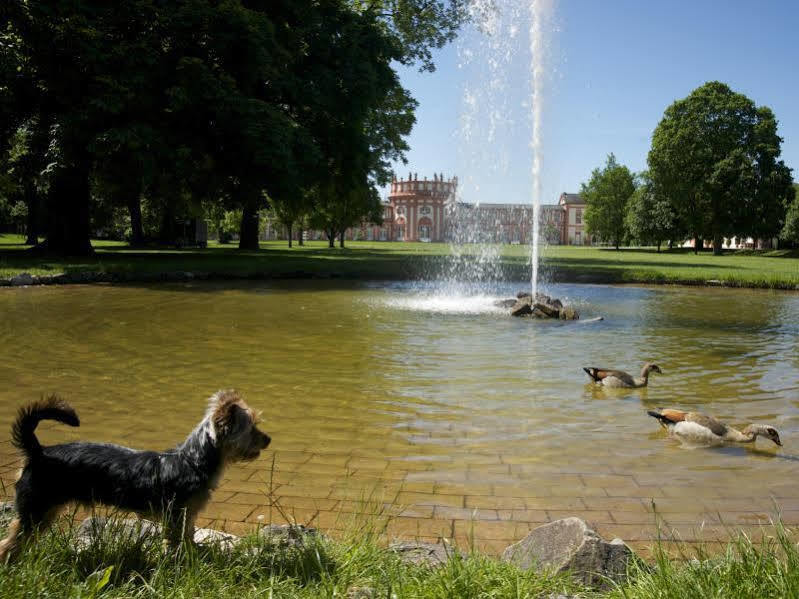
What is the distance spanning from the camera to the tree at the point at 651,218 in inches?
2721

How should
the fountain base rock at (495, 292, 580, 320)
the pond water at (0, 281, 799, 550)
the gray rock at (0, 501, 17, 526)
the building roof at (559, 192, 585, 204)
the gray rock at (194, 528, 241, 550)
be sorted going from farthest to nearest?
the building roof at (559, 192, 585, 204) → the fountain base rock at (495, 292, 580, 320) → the pond water at (0, 281, 799, 550) → the gray rock at (0, 501, 17, 526) → the gray rock at (194, 528, 241, 550)

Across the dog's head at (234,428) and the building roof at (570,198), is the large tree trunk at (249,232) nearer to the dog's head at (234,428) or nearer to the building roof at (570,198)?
the dog's head at (234,428)

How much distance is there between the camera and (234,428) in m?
3.21

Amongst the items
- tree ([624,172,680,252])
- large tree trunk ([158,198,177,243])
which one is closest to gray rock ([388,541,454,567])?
large tree trunk ([158,198,177,243])

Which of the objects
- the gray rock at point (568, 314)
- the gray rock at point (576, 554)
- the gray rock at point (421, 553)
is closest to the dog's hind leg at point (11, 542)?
Result: the gray rock at point (421, 553)

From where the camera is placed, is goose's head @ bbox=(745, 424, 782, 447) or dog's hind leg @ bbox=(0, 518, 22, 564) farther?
goose's head @ bbox=(745, 424, 782, 447)

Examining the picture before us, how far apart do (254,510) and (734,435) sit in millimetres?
3947

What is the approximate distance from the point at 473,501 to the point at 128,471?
217 centimetres

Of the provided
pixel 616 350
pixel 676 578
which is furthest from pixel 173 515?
pixel 616 350

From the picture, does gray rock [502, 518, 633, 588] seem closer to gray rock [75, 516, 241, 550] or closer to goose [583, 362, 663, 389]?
gray rock [75, 516, 241, 550]

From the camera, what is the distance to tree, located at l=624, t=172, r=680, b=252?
69.1 meters

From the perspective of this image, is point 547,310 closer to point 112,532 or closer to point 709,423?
point 709,423

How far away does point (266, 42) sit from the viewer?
23562 millimetres

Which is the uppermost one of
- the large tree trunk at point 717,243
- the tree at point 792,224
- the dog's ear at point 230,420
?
the tree at point 792,224
